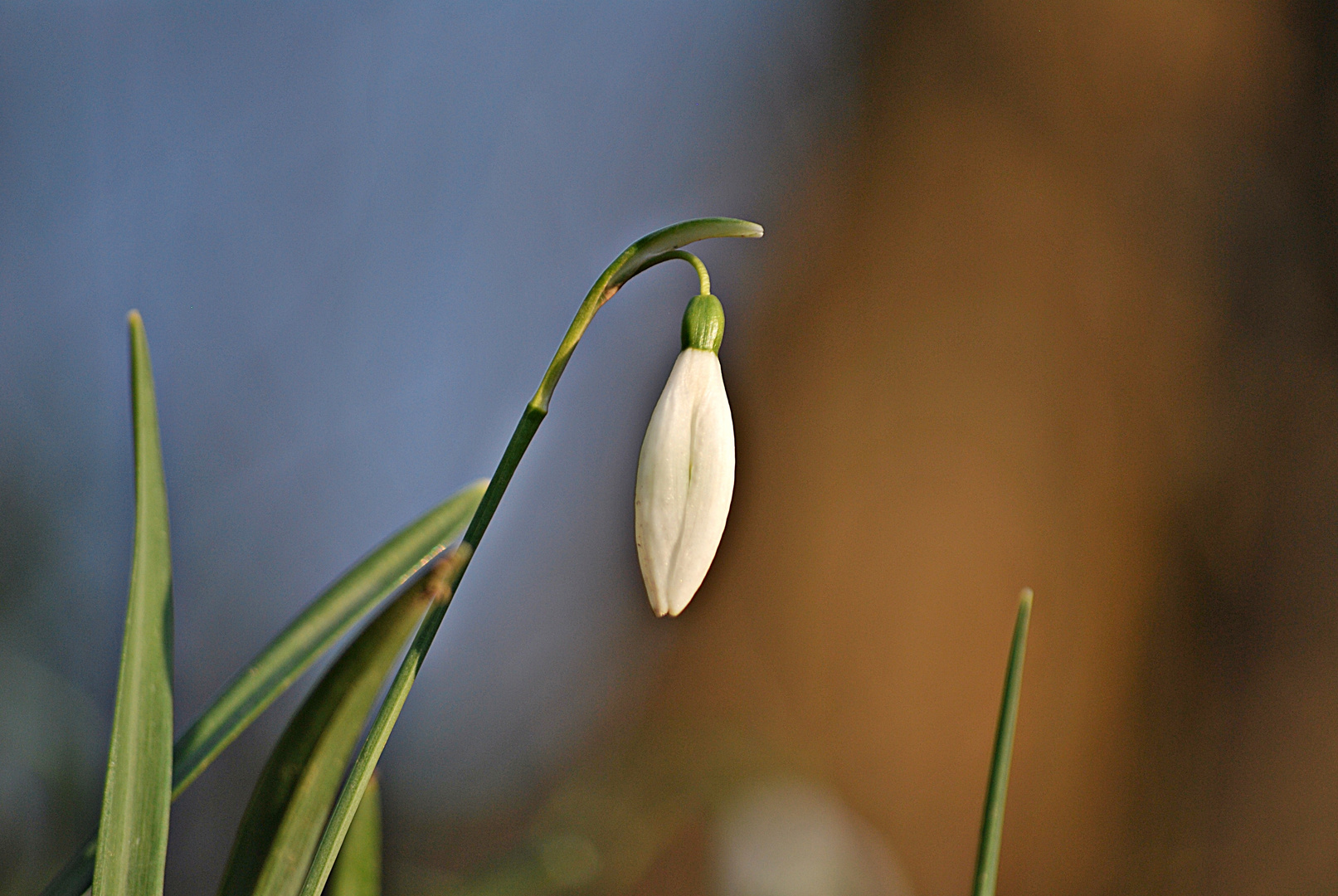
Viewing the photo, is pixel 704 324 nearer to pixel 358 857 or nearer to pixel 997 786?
pixel 997 786

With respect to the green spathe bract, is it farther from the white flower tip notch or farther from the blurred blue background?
the blurred blue background

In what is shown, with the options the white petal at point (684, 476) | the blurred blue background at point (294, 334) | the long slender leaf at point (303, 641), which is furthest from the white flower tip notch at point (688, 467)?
the blurred blue background at point (294, 334)

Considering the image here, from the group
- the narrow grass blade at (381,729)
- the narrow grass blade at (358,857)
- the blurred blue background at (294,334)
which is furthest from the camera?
the blurred blue background at (294,334)

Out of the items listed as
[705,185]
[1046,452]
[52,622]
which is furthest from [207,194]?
[1046,452]

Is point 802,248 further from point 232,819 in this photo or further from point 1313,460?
point 232,819

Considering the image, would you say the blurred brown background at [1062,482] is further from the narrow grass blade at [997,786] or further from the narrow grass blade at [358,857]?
the narrow grass blade at [997,786]

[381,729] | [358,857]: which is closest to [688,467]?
[381,729]

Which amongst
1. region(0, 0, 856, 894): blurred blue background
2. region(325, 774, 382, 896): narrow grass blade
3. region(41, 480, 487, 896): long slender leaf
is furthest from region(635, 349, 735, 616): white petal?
region(0, 0, 856, 894): blurred blue background
